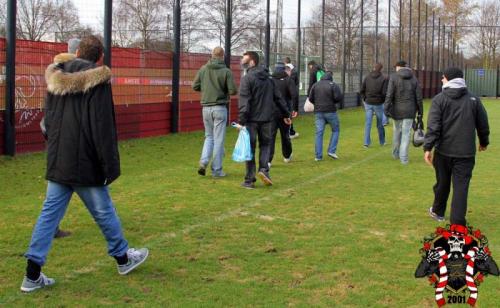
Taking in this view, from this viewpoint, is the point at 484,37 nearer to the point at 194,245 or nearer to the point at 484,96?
the point at 484,96

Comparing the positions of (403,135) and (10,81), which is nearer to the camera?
(10,81)

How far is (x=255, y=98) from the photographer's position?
9.12m

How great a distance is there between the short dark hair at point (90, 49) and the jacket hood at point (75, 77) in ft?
0.28

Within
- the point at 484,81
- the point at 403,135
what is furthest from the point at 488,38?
the point at 403,135

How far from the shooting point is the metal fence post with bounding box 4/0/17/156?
1141cm

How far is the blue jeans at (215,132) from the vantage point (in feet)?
32.1

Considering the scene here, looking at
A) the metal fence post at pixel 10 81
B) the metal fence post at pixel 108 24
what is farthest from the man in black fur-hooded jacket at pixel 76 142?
the metal fence post at pixel 108 24

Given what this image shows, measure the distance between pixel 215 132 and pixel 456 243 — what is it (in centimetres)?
502

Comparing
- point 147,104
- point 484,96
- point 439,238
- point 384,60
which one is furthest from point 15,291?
point 484,96

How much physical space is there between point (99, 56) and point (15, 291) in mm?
1822

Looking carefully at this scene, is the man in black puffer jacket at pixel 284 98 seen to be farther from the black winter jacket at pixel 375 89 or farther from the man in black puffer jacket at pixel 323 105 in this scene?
the black winter jacket at pixel 375 89

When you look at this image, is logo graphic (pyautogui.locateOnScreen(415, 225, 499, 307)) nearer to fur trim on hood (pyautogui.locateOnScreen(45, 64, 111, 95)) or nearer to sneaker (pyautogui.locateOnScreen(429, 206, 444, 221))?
sneaker (pyautogui.locateOnScreen(429, 206, 444, 221))

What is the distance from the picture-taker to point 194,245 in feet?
20.1

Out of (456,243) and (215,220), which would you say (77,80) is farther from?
(456,243)
